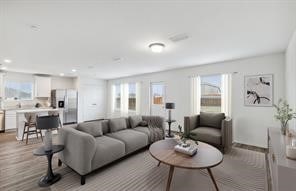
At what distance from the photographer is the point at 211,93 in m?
4.69

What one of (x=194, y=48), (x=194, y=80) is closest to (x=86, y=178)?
(x=194, y=48)

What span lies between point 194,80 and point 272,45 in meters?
2.23

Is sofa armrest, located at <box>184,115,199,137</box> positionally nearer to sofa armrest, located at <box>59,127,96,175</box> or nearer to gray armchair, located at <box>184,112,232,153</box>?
gray armchair, located at <box>184,112,232,153</box>

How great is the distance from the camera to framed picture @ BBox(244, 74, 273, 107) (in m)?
3.57

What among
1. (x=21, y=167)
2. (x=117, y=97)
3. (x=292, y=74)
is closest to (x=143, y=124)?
(x=21, y=167)

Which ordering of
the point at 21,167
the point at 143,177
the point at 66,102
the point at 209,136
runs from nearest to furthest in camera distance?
1. the point at 143,177
2. the point at 21,167
3. the point at 209,136
4. the point at 66,102

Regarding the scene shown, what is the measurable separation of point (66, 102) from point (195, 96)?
19.0ft

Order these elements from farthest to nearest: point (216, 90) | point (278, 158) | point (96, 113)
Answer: point (96, 113), point (216, 90), point (278, 158)

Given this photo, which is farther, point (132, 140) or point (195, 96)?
point (195, 96)

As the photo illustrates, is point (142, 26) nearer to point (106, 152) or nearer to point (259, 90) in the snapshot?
point (106, 152)

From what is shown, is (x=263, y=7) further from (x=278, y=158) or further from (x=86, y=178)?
(x=86, y=178)

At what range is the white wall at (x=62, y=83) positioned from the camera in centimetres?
710

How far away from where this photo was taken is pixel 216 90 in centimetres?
459

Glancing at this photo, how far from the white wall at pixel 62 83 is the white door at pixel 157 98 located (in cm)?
443
